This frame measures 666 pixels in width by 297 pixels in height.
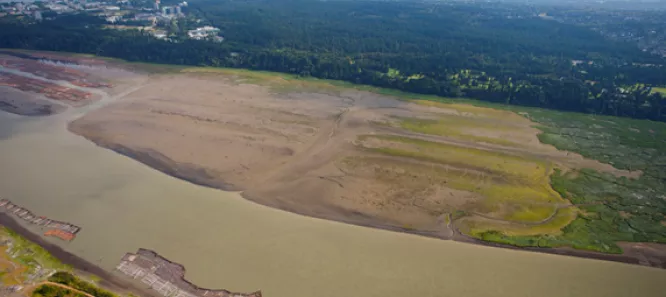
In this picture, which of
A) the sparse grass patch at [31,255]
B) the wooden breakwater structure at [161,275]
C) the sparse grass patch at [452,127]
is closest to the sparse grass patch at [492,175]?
the sparse grass patch at [452,127]

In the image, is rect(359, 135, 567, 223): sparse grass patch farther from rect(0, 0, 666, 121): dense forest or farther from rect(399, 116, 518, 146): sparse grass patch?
rect(0, 0, 666, 121): dense forest

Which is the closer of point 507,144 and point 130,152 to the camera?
point 130,152

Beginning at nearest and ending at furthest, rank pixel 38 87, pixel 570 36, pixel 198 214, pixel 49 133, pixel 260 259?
1. pixel 260 259
2. pixel 198 214
3. pixel 49 133
4. pixel 38 87
5. pixel 570 36

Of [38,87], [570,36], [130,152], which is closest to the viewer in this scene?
[130,152]

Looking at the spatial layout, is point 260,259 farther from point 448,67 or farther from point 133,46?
point 133,46

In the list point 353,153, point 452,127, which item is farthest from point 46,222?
point 452,127

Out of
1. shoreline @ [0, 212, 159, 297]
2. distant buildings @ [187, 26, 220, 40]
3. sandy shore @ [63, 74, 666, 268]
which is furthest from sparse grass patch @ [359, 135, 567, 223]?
distant buildings @ [187, 26, 220, 40]

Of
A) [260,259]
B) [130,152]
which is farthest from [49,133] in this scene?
[260,259]
